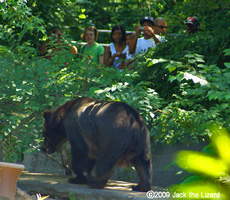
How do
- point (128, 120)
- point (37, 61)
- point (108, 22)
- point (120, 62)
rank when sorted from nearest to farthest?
point (128, 120)
point (37, 61)
point (120, 62)
point (108, 22)

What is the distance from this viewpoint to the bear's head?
21.6ft

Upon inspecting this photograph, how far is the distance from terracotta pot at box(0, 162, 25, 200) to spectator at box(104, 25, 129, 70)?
4513 mm

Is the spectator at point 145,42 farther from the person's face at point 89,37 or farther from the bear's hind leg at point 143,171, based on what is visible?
the bear's hind leg at point 143,171

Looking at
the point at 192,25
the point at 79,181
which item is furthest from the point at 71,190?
the point at 192,25

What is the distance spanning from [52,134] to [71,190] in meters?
1.10

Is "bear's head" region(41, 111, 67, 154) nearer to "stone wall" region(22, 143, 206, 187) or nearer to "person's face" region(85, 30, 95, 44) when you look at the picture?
"stone wall" region(22, 143, 206, 187)

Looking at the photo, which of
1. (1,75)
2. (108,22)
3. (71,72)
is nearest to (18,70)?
(1,75)

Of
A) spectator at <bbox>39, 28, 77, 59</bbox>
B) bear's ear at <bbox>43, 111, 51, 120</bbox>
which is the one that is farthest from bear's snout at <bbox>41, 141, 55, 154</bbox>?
spectator at <bbox>39, 28, 77, 59</bbox>

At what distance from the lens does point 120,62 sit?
8.51 meters

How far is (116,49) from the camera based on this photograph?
29.2 feet

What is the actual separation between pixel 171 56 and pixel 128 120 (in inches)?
91.1

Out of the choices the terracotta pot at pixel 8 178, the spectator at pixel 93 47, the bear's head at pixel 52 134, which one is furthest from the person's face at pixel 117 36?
the terracotta pot at pixel 8 178

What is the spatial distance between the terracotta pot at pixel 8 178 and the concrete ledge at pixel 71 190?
5.30 ft

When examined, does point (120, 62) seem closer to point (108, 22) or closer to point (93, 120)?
point (93, 120)
